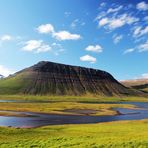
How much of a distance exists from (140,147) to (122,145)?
204 cm

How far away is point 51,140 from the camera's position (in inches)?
1570

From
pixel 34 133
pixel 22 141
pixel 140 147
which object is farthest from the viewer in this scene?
pixel 34 133

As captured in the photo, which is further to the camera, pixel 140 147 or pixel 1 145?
pixel 1 145

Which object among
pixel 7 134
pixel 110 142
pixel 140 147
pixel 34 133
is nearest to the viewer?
pixel 140 147

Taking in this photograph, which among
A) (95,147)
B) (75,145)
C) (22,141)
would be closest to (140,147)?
(95,147)

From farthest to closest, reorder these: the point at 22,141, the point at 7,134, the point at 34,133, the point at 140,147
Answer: the point at 34,133
the point at 7,134
the point at 22,141
the point at 140,147

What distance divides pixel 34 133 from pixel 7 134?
15.5 feet

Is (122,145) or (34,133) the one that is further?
(34,133)

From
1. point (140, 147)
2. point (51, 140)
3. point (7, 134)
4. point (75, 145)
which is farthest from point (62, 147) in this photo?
point (7, 134)

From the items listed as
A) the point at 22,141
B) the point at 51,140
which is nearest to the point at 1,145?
the point at 22,141

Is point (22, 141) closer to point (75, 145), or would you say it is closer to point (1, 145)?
point (1, 145)

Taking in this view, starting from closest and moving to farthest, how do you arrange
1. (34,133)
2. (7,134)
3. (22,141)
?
(22,141)
(7,134)
(34,133)

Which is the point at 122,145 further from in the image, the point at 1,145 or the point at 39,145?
the point at 1,145

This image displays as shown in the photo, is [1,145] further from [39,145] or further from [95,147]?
[95,147]
